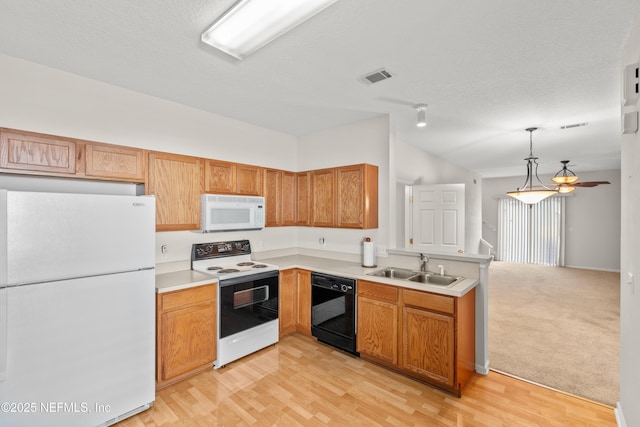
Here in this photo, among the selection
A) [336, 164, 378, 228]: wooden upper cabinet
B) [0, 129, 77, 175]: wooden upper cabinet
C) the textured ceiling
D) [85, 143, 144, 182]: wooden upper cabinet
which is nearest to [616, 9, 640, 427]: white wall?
the textured ceiling

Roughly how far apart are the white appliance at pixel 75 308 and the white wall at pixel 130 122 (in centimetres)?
87

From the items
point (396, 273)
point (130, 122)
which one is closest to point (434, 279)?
point (396, 273)

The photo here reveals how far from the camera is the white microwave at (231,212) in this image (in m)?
3.04

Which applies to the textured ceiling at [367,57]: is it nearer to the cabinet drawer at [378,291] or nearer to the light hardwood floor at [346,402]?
the cabinet drawer at [378,291]

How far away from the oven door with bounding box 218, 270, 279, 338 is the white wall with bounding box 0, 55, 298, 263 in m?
0.73

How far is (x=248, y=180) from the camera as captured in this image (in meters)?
3.50

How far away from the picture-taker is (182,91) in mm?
2797

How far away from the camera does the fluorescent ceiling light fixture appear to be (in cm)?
157

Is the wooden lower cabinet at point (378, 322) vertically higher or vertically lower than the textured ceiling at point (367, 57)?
lower

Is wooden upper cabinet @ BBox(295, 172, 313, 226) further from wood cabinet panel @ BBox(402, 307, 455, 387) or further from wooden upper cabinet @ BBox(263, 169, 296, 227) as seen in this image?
wood cabinet panel @ BBox(402, 307, 455, 387)

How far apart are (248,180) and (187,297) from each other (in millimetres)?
1517

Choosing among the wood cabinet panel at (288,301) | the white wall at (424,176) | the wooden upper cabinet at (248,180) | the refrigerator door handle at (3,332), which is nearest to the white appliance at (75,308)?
the refrigerator door handle at (3,332)

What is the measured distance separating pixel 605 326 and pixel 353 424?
13.2 feet

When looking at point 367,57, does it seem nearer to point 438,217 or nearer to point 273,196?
point 273,196
